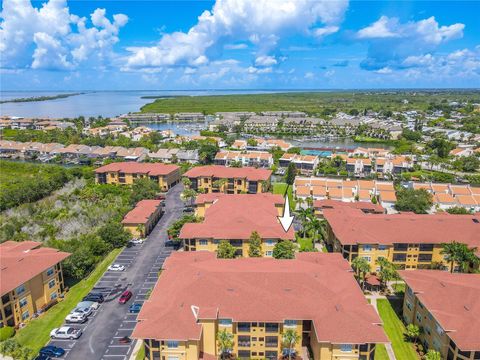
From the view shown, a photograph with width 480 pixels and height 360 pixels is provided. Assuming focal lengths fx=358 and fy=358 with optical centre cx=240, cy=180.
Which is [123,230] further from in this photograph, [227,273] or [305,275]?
[305,275]

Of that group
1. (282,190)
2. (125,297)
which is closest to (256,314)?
(125,297)

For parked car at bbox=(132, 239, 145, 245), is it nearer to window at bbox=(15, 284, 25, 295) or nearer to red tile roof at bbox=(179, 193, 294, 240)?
red tile roof at bbox=(179, 193, 294, 240)

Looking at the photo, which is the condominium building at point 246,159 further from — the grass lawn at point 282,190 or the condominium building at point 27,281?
the condominium building at point 27,281

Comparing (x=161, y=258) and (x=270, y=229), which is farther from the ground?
(x=270, y=229)

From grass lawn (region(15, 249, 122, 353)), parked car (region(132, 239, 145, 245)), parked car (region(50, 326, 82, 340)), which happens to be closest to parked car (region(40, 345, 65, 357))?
grass lawn (region(15, 249, 122, 353))

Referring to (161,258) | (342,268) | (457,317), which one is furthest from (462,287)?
(161,258)

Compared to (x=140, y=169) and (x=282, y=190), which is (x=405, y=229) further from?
(x=140, y=169)
